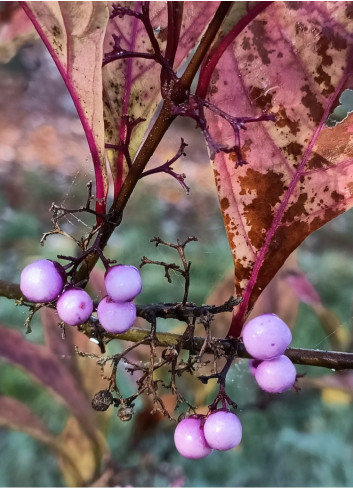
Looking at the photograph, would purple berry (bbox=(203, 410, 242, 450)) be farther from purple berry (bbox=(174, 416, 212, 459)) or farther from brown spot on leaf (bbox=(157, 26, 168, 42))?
brown spot on leaf (bbox=(157, 26, 168, 42))

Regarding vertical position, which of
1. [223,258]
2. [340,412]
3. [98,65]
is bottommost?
[340,412]

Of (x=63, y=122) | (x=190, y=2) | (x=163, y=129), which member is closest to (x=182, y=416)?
(x=163, y=129)

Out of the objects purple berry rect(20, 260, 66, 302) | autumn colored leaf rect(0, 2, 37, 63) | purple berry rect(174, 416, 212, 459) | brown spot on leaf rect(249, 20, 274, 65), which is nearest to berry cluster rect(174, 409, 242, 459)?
purple berry rect(174, 416, 212, 459)

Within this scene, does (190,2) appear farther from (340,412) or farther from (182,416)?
(340,412)

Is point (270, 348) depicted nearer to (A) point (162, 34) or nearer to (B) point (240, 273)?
(B) point (240, 273)

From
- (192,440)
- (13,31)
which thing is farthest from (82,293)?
(13,31)

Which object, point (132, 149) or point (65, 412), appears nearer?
point (132, 149)
